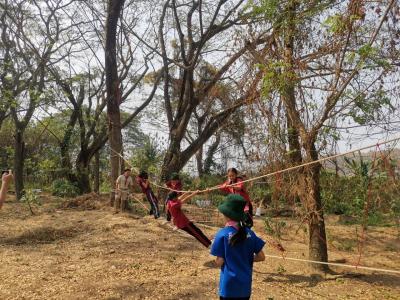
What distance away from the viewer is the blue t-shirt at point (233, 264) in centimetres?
321

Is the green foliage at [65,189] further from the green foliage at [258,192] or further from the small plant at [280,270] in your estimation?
the small plant at [280,270]

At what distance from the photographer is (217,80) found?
41.7 feet

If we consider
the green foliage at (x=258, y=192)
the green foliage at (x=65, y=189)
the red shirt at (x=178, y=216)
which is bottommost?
the red shirt at (x=178, y=216)

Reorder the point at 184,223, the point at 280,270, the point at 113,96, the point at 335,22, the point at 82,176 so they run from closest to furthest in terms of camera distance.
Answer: the point at 335,22 < the point at 280,270 < the point at 184,223 < the point at 113,96 < the point at 82,176

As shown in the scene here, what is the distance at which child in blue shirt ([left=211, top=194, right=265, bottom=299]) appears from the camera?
3.19 meters

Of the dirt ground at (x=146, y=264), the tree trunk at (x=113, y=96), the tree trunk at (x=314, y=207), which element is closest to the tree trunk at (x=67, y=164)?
the tree trunk at (x=113, y=96)

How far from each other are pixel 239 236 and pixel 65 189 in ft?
48.4

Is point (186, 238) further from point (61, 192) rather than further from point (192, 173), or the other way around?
point (192, 173)

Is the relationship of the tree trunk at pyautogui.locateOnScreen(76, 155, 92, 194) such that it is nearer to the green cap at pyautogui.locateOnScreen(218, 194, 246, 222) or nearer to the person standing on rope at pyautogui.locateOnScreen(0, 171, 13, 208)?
the person standing on rope at pyautogui.locateOnScreen(0, 171, 13, 208)

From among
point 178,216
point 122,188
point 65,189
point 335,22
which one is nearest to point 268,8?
point 335,22

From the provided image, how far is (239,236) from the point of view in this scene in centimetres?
317

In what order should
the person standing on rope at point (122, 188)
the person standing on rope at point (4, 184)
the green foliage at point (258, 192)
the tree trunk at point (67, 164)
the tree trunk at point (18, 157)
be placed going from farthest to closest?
the tree trunk at point (67, 164) → the tree trunk at point (18, 157) → the green foliage at point (258, 192) → the person standing on rope at point (122, 188) → the person standing on rope at point (4, 184)

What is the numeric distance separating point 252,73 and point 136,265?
3.62m

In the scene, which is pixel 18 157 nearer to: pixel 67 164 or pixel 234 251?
pixel 67 164
